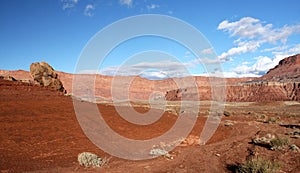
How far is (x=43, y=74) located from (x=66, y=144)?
15.4m

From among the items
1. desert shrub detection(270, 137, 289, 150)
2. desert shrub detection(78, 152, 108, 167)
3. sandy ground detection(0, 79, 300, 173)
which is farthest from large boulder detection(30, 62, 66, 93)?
desert shrub detection(270, 137, 289, 150)

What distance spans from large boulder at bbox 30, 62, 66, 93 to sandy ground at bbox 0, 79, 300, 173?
268 inches

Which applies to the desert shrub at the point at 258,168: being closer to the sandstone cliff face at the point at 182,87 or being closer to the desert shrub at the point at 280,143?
the desert shrub at the point at 280,143

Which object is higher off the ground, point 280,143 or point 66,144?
point 280,143

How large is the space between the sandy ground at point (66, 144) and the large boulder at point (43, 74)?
6800 millimetres

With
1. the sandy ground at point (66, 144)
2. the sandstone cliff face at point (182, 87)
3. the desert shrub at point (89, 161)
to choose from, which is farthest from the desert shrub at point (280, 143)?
the sandstone cliff face at point (182, 87)

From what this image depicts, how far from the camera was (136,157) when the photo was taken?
1026 cm

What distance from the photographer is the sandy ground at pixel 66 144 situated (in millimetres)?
8000

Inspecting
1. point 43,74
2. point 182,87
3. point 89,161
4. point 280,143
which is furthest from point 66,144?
point 182,87

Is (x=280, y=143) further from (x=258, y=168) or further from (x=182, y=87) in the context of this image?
(x=182, y=87)

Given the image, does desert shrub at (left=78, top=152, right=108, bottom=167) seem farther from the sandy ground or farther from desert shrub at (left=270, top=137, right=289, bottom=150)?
desert shrub at (left=270, top=137, right=289, bottom=150)

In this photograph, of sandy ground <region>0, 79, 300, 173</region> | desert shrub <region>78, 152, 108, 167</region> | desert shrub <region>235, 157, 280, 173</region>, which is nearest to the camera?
desert shrub <region>235, 157, 280, 173</region>

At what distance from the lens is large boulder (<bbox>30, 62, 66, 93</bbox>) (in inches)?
929

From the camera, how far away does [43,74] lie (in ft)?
79.2
